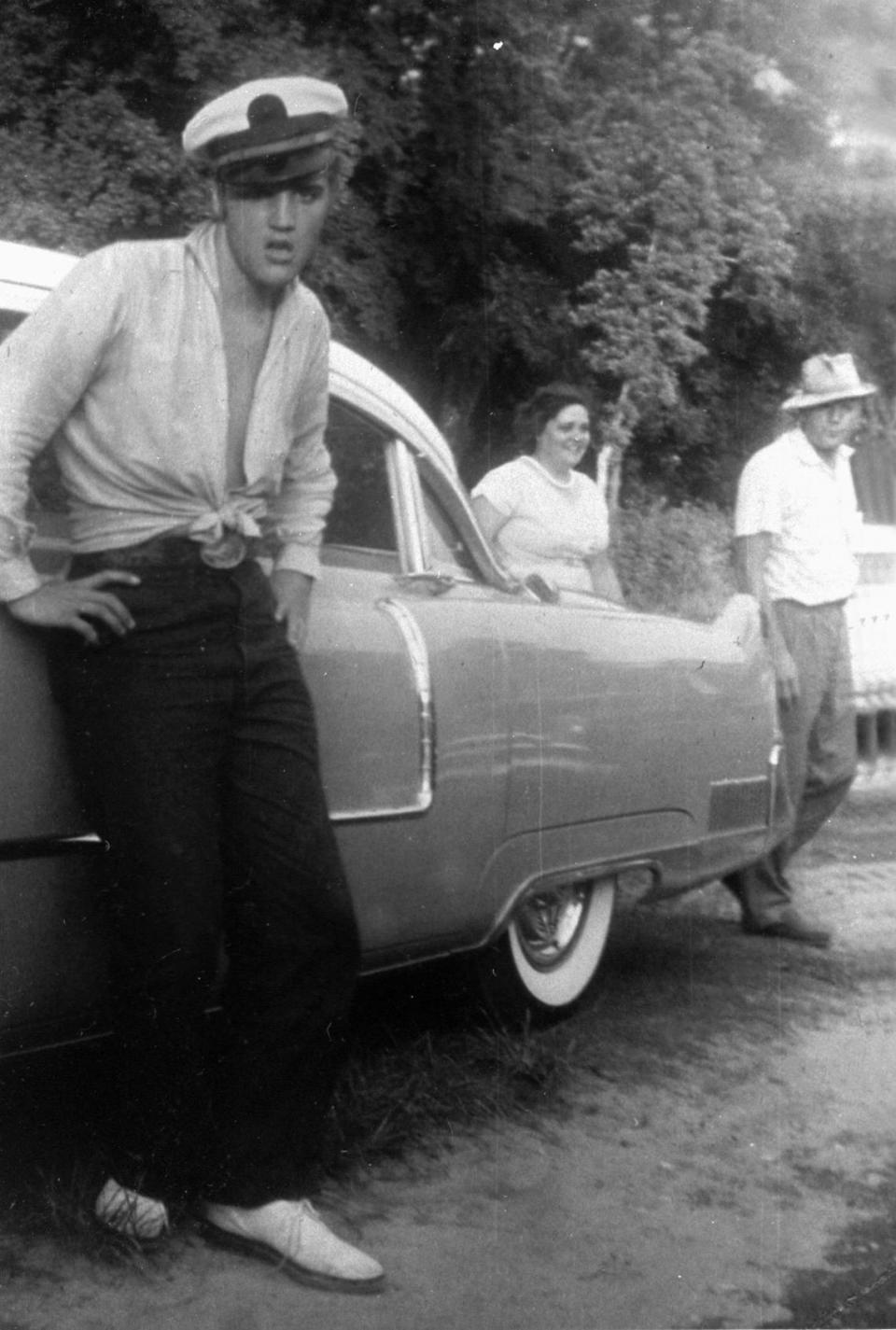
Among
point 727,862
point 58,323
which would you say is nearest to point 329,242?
point 727,862

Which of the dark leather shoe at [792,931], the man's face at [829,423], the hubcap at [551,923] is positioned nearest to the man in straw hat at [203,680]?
the hubcap at [551,923]

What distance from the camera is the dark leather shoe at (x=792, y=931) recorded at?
596cm

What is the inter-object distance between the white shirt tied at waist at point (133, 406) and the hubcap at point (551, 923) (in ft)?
6.20

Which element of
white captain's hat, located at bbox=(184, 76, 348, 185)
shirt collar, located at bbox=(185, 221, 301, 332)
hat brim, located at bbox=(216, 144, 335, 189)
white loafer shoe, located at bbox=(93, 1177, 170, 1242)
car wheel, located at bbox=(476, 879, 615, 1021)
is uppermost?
white captain's hat, located at bbox=(184, 76, 348, 185)

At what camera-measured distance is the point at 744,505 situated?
6180 mm

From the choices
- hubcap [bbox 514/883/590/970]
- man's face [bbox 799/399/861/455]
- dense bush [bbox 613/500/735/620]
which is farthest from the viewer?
dense bush [bbox 613/500/735/620]

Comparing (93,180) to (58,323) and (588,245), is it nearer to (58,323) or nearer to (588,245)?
(588,245)

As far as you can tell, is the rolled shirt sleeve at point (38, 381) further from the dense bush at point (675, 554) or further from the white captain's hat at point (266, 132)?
the dense bush at point (675, 554)

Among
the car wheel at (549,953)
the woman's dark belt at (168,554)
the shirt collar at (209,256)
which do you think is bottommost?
the car wheel at (549,953)


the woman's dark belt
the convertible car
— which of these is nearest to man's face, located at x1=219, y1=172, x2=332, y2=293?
the convertible car

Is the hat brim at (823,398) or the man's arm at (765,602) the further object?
the hat brim at (823,398)

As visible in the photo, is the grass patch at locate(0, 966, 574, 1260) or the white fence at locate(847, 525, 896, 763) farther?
the white fence at locate(847, 525, 896, 763)

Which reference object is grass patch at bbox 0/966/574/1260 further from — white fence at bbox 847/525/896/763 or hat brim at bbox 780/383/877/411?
white fence at bbox 847/525/896/763

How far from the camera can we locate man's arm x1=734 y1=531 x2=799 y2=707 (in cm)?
600
